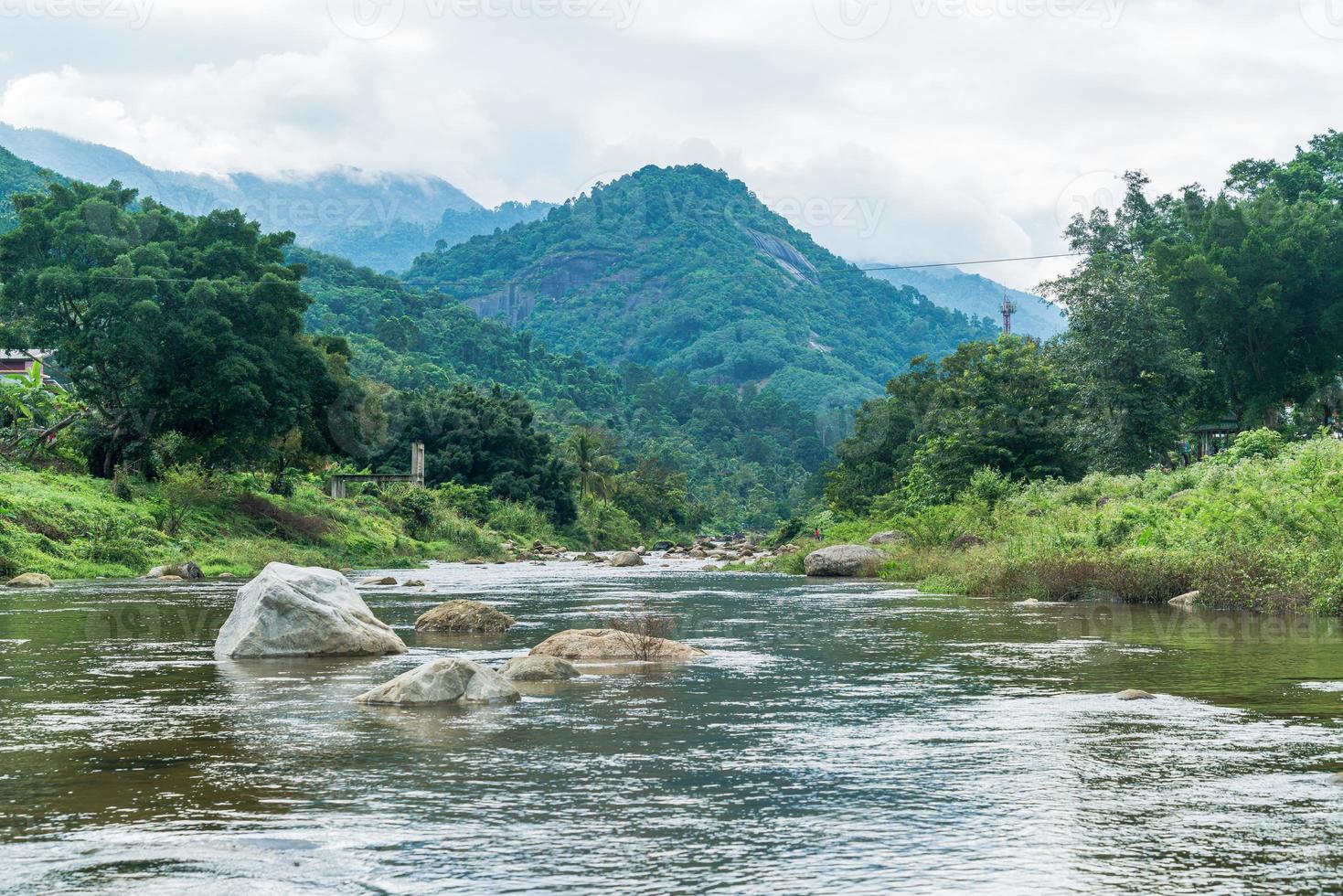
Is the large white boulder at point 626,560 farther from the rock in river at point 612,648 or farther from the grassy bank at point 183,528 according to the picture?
the rock in river at point 612,648

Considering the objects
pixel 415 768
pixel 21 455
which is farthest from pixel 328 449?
pixel 415 768

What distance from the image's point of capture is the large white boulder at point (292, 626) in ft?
54.3

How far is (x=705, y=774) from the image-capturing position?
895 centimetres

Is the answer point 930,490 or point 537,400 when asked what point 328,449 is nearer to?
point 930,490

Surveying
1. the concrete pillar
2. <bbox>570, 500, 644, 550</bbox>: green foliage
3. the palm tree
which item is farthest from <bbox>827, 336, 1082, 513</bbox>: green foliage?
the palm tree

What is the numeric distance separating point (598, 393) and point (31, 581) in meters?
124

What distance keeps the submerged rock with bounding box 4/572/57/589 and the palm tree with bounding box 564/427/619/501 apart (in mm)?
67538

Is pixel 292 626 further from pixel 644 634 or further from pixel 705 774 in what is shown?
pixel 705 774

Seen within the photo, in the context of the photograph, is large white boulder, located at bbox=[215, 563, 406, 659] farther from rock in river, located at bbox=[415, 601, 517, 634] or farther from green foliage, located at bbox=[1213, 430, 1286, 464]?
green foliage, located at bbox=[1213, 430, 1286, 464]

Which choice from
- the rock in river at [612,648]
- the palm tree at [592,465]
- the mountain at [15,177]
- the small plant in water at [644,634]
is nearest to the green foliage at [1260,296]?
the small plant in water at [644,634]

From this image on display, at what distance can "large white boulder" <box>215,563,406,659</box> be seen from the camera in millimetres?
16562

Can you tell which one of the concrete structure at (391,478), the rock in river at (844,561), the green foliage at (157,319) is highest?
the green foliage at (157,319)

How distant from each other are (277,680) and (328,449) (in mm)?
42411

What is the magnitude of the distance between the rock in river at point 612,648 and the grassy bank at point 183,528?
894 inches
